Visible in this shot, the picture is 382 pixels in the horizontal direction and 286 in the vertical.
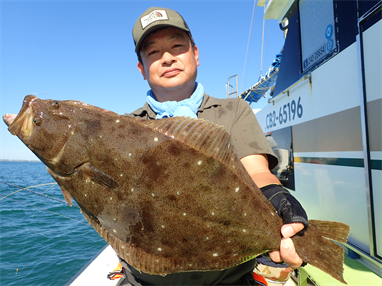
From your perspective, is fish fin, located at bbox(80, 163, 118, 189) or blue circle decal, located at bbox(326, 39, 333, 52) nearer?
fish fin, located at bbox(80, 163, 118, 189)

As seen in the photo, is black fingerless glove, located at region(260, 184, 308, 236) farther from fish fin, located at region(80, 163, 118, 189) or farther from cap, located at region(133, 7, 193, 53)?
cap, located at region(133, 7, 193, 53)

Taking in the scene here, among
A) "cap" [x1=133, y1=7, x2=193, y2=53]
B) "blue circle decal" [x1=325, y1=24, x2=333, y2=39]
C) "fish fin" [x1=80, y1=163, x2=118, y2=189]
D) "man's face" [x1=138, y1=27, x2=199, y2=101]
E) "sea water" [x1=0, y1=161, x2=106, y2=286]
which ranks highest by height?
"blue circle decal" [x1=325, y1=24, x2=333, y2=39]

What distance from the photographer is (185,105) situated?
92.9 inches

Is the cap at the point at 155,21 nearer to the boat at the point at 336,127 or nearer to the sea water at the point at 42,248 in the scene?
the boat at the point at 336,127

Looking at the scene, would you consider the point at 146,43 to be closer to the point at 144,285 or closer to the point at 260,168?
the point at 260,168

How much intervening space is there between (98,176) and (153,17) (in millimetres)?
1711

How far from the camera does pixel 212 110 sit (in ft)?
7.97

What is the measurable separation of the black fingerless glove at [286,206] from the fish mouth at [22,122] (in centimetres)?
172

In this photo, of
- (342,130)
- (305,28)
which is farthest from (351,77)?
(305,28)

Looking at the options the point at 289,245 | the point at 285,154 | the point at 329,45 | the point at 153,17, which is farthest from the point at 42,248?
the point at 329,45

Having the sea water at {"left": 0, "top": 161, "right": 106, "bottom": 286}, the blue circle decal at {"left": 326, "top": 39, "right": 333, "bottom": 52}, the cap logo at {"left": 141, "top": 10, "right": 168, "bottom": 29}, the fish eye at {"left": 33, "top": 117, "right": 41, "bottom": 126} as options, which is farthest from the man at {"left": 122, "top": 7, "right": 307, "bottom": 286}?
the sea water at {"left": 0, "top": 161, "right": 106, "bottom": 286}

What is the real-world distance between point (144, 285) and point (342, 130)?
3481mm

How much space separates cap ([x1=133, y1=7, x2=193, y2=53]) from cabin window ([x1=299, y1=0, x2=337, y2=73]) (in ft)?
9.42

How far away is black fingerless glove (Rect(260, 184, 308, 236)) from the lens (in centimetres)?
159
